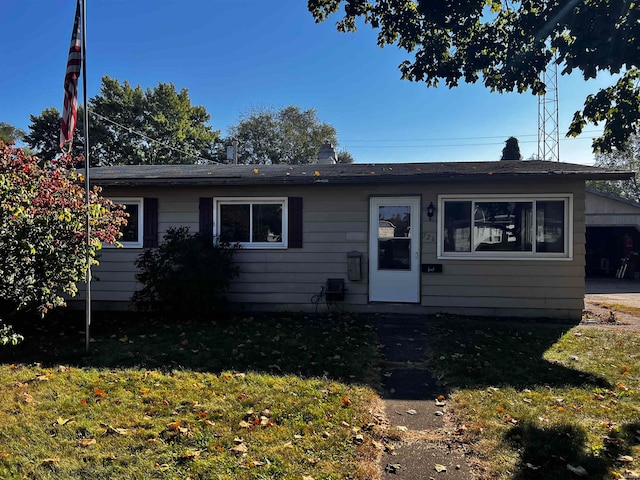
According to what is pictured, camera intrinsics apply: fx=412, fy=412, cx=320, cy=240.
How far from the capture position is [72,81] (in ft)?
16.8

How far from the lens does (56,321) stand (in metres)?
7.16

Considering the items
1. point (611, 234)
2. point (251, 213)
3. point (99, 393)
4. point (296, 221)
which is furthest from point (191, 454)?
point (611, 234)

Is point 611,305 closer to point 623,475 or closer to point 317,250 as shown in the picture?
point 317,250

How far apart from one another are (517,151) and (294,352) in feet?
36.4

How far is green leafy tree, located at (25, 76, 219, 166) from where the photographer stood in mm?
31156

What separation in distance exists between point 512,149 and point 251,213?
9249mm

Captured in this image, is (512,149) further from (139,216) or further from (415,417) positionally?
(415,417)

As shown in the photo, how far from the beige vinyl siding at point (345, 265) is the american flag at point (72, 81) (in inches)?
118

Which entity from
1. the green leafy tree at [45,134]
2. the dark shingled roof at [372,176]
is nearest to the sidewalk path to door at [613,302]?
the dark shingled roof at [372,176]

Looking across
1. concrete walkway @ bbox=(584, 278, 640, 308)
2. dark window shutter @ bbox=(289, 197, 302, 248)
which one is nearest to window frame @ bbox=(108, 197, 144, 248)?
dark window shutter @ bbox=(289, 197, 302, 248)

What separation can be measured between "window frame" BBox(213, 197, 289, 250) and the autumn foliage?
2411 millimetres

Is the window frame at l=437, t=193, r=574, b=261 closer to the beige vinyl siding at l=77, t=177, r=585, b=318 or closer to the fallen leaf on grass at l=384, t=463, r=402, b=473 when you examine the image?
the beige vinyl siding at l=77, t=177, r=585, b=318

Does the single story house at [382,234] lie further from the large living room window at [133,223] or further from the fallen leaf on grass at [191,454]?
the fallen leaf on grass at [191,454]

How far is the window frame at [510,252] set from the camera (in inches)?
291
